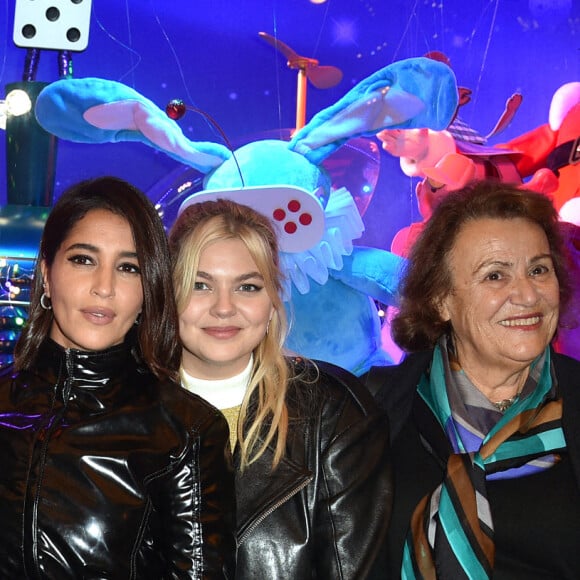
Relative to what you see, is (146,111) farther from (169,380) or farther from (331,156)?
(169,380)

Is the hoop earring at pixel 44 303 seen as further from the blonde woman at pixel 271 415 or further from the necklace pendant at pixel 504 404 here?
the necklace pendant at pixel 504 404

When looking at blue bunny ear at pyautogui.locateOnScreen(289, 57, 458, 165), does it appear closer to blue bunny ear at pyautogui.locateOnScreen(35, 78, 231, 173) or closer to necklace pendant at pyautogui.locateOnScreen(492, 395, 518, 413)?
blue bunny ear at pyautogui.locateOnScreen(35, 78, 231, 173)

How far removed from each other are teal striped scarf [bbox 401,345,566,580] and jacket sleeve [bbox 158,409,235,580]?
0.51 metres

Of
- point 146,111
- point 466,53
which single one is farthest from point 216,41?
point 466,53

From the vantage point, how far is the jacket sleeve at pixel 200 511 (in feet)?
4.89

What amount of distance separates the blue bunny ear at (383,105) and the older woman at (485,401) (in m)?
2.14

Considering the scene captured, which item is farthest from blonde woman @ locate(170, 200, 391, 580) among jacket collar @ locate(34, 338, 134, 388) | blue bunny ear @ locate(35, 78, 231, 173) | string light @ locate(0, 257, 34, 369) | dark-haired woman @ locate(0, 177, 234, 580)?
blue bunny ear @ locate(35, 78, 231, 173)

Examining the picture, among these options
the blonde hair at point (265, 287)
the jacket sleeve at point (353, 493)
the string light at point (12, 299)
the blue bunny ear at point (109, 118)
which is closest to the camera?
the jacket sleeve at point (353, 493)

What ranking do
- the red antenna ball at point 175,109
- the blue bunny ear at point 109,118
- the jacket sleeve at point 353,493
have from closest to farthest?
the jacket sleeve at point 353,493 → the blue bunny ear at point 109,118 → the red antenna ball at point 175,109

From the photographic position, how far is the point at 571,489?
177 cm

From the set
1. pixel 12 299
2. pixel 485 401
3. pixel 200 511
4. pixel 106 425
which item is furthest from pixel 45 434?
pixel 12 299

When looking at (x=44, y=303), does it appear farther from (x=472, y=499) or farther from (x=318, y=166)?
(x=318, y=166)

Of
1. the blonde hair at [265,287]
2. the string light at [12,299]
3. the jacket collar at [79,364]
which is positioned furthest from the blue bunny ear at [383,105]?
the jacket collar at [79,364]

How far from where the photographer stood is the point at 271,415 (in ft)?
5.97
